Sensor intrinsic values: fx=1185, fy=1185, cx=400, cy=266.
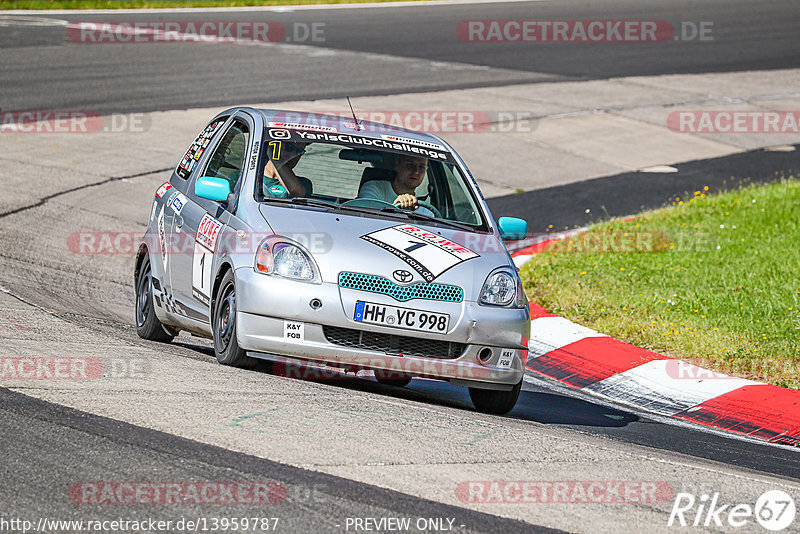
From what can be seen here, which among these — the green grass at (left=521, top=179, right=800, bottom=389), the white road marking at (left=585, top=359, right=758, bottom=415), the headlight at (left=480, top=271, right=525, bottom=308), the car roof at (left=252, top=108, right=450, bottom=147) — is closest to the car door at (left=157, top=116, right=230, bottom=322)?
the car roof at (left=252, top=108, right=450, bottom=147)

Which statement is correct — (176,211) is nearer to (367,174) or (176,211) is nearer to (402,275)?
(367,174)

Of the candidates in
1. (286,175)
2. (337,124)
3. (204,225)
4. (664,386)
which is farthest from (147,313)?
(664,386)

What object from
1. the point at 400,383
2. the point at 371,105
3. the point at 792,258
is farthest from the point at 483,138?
the point at 400,383

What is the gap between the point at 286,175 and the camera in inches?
293

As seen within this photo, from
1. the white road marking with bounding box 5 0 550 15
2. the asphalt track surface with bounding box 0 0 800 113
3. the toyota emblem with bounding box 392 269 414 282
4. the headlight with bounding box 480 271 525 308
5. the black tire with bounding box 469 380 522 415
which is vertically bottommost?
the black tire with bounding box 469 380 522 415

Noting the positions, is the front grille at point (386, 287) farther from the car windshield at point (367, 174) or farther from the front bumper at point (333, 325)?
the car windshield at point (367, 174)

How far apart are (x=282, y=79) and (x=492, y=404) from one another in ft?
47.6

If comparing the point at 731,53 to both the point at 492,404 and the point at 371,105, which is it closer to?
the point at 371,105

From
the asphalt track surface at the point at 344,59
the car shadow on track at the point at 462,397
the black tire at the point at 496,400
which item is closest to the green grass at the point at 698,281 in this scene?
the car shadow on track at the point at 462,397

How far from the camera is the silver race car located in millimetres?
6516

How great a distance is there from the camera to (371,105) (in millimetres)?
18812

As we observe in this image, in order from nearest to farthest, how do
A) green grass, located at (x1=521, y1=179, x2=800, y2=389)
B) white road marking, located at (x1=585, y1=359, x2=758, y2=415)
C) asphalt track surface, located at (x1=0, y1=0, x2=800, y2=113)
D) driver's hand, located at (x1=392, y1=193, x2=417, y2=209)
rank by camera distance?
driver's hand, located at (x1=392, y1=193, x2=417, y2=209)
white road marking, located at (x1=585, y1=359, x2=758, y2=415)
green grass, located at (x1=521, y1=179, x2=800, y2=389)
asphalt track surface, located at (x1=0, y1=0, x2=800, y2=113)

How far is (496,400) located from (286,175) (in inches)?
75.5

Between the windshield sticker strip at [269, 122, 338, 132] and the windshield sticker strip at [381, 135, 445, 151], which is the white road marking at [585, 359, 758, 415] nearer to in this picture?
the windshield sticker strip at [381, 135, 445, 151]
